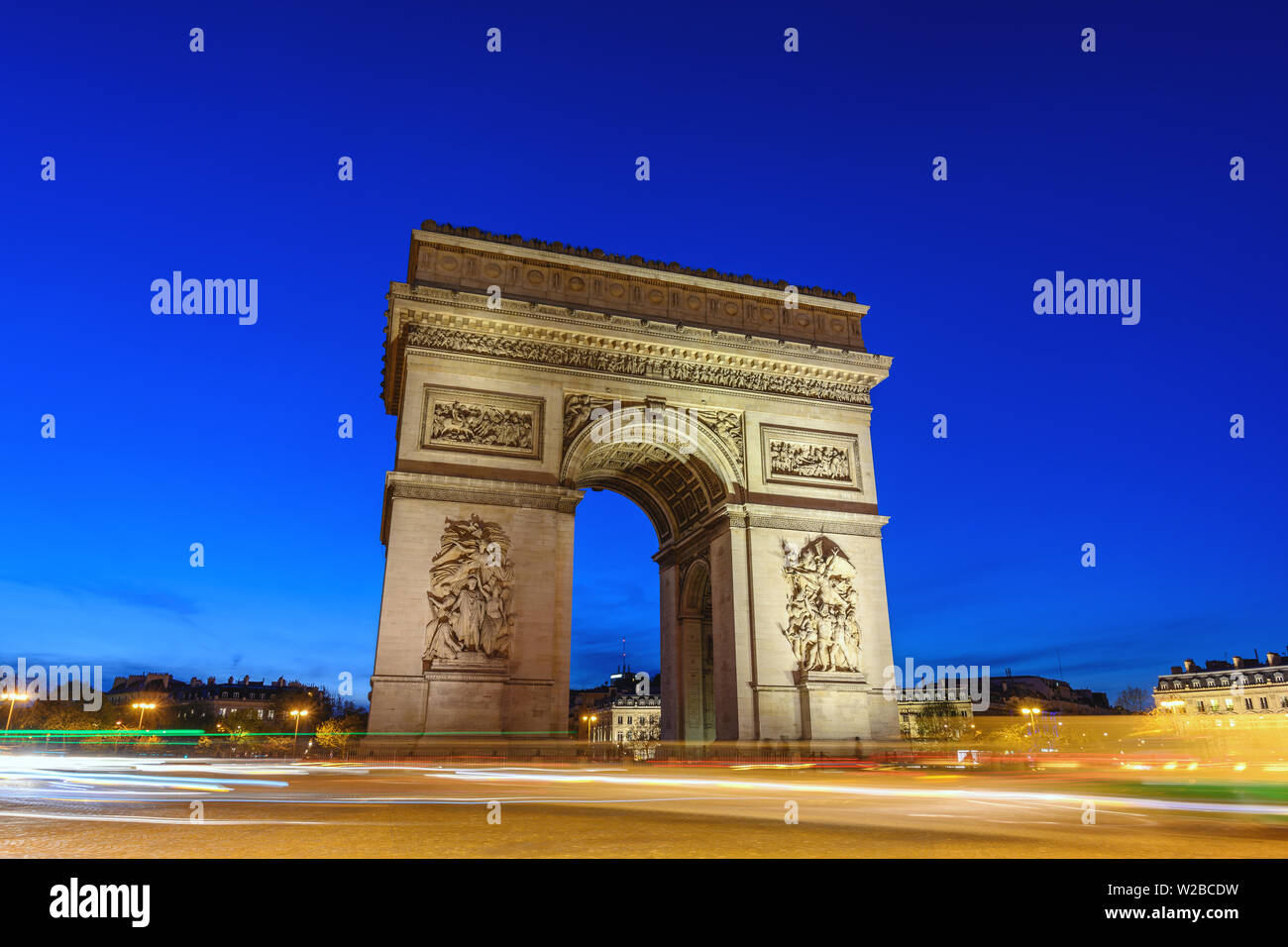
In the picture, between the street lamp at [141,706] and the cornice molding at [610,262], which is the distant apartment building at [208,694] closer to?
the street lamp at [141,706]

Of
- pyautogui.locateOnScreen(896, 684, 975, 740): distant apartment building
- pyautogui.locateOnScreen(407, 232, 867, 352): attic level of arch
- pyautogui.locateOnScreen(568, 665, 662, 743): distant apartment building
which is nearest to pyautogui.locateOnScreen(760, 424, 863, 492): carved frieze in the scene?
pyautogui.locateOnScreen(407, 232, 867, 352): attic level of arch

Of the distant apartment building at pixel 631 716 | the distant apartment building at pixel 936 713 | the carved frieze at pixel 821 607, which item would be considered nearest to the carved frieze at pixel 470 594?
the carved frieze at pixel 821 607

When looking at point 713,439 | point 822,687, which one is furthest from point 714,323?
point 822,687

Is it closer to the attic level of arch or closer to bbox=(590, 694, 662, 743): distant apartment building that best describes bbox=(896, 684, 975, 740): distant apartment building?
bbox=(590, 694, 662, 743): distant apartment building

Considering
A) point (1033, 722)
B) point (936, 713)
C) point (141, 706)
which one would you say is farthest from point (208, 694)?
point (1033, 722)
